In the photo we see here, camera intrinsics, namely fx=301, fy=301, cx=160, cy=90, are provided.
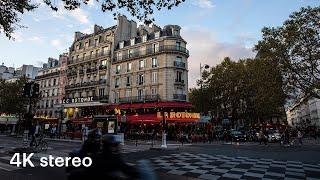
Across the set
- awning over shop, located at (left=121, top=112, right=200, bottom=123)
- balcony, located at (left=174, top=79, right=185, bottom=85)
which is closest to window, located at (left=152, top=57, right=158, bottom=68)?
balcony, located at (left=174, top=79, right=185, bottom=85)

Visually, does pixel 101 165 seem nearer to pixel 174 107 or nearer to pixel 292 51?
pixel 292 51

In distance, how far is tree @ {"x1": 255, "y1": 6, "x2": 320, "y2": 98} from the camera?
19.9 meters

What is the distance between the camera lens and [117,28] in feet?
160

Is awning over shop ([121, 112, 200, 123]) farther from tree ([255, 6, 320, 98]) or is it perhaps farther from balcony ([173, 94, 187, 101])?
tree ([255, 6, 320, 98])

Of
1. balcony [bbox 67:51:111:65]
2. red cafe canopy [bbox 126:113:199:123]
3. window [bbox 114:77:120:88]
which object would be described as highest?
balcony [bbox 67:51:111:65]

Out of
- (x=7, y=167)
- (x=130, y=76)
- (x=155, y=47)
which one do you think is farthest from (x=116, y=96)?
(x=7, y=167)

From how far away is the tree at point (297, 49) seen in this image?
19891mm

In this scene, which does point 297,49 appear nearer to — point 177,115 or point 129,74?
point 177,115

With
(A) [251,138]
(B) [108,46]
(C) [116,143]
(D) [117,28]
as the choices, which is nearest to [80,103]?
(B) [108,46]

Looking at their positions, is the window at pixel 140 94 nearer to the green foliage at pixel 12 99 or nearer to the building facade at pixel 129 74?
the building facade at pixel 129 74

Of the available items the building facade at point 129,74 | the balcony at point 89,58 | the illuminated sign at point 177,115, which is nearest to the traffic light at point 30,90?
the building facade at point 129,74

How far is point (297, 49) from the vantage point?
68.0 ft

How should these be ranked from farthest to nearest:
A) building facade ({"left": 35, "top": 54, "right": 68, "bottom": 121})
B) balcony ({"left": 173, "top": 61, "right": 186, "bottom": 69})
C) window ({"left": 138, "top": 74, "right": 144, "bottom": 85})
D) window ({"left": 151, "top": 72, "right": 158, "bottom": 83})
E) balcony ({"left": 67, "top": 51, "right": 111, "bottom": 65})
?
1. building facade ({"left": 35, "top": 54, "right": 68, "bottom": 121})
2. balcony ({"left": 67, "top": 51, "right": 111, "bottom": 65})
3. window ({"left": 138, "top": 74, "right": 144, "bottom": 85})
4. window ({"left": 151, "top": 72, "right": 158, "bottom": 83})
5. balcony ({"left": 173, "top": 61, "right": 186, "bottom": 69})

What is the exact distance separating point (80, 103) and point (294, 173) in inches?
1608
